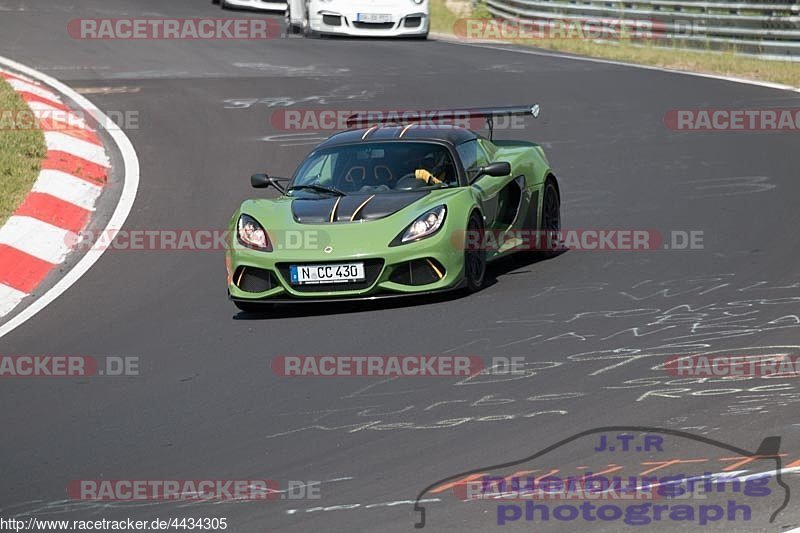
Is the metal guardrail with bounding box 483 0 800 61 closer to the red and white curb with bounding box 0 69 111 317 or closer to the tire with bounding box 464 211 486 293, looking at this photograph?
the red and white curb with bounding box 0 69 111 317

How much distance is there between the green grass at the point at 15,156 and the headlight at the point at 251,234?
3.04 meters

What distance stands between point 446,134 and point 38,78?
33.2 ft

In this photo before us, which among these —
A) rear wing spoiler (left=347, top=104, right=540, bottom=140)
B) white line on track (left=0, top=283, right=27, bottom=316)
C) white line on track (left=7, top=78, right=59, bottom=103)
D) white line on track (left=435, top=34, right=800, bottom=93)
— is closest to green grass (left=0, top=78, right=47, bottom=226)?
white line on track (left=7, top=78, right=59, bottom=103)

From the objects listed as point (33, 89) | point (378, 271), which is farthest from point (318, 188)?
point (33, 89)

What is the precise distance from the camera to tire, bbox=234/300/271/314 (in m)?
9.67

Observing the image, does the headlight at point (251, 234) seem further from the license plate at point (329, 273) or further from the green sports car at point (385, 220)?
the license plate at point (329, 273)

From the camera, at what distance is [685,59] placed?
2269cm

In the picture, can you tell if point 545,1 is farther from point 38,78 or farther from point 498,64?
point 38,78

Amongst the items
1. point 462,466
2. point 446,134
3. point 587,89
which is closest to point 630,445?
point 462,466

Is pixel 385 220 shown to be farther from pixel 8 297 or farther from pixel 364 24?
pixel 364 24

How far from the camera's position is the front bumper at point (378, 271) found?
9.41 m

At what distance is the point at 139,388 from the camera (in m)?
7.84

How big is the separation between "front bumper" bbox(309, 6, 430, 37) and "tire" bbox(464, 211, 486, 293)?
1476 centimetres

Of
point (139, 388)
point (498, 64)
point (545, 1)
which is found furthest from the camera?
point (545, 1)
